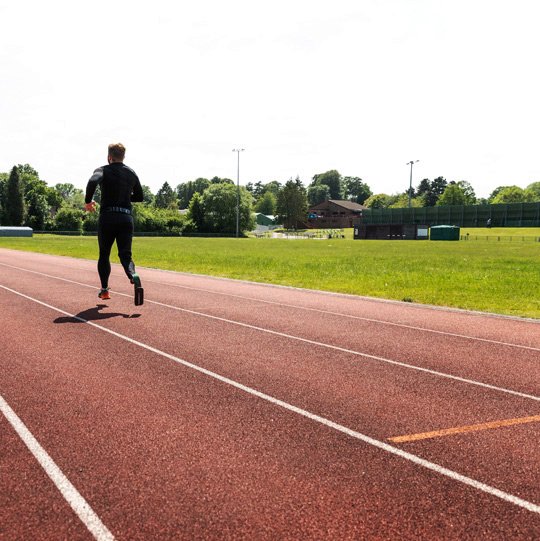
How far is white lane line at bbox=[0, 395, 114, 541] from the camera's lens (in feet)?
8.81

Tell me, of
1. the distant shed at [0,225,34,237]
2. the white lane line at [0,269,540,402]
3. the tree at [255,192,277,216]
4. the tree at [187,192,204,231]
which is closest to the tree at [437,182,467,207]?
the tree at [255,192,277,216]

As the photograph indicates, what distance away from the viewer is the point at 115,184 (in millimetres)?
8727

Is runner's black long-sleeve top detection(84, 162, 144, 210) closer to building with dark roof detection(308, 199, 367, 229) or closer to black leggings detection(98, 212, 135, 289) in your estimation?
black leggings detection(98, 212, 135, 289)

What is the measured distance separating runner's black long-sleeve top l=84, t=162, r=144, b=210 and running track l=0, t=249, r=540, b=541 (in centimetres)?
215

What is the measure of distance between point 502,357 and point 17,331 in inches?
249

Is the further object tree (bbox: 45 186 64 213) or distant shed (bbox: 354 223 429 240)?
tree (bbox: 45 186 64 213)

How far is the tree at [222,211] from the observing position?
98.6m

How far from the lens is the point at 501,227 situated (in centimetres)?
9438

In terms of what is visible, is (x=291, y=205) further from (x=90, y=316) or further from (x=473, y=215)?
(x=90, y=316)

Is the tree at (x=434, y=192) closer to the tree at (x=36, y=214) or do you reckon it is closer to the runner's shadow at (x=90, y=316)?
the tree at (x=36, y=214)

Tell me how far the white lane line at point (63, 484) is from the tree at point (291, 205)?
12705cm

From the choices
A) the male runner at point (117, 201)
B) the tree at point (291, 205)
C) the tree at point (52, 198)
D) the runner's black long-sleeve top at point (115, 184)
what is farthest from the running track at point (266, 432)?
the tree at point (52, 198)

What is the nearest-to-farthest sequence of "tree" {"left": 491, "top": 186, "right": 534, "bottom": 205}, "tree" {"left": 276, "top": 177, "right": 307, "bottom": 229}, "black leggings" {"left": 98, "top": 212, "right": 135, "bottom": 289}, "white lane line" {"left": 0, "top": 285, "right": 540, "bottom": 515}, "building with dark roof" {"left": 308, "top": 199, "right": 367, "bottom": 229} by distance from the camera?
"white lane line" {"left": 0, "top": 285, "right": 540, "bottom": 515}
"black leggings" {"left": 98, "top": 212, "right": 135, "bottom": 289}
"tree" {"left": 276, "top": 177, "right": 307, "bottom": 229}
"building with dark roof" {"left": 308, "top": 199, "right": 367, "bottom": 229}
"tree" {"left": 491, "top": 186, "right": 534, "bottom": 205}

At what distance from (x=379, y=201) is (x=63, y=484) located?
180 meters
